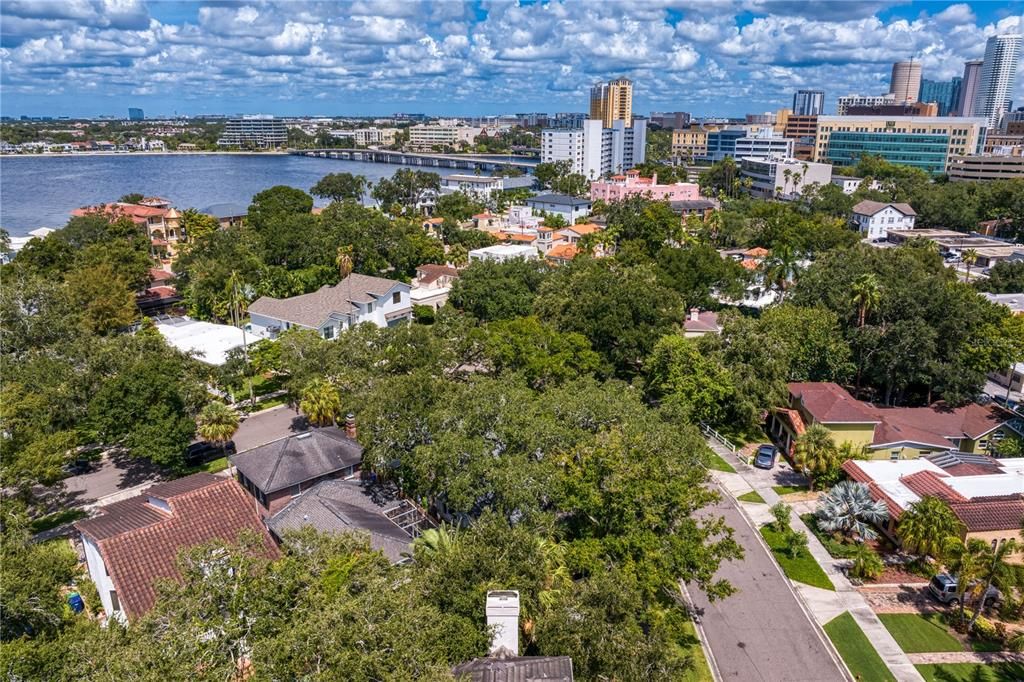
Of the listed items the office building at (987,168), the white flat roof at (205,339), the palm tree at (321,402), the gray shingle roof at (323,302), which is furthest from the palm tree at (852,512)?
the office building at (987,168)

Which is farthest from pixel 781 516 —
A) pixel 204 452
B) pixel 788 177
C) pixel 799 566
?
pixel 788 177

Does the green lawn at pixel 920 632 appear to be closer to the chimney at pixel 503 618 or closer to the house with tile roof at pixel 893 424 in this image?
the house with tile roof at pixel 893 424

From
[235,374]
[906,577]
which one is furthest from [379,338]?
[906,577]

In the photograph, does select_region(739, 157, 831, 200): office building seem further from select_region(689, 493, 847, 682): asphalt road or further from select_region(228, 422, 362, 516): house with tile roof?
select_region(228, 422, 362, 516): house with tile roof

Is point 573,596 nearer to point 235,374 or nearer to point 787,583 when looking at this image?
point 787,583

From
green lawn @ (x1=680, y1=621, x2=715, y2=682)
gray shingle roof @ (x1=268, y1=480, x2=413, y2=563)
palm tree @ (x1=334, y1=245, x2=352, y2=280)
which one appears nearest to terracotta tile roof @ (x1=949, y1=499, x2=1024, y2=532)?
green lawn @ (x1=680, y1=621, x2=715, y2=682)
